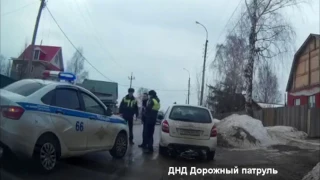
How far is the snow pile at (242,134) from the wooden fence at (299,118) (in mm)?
5956

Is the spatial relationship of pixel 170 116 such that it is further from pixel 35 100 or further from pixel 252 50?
pixel 252 50

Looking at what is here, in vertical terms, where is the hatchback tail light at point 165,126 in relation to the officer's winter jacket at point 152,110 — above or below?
below

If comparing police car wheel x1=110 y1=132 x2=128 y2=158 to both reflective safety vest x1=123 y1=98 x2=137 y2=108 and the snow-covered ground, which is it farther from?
the snow-covered ground

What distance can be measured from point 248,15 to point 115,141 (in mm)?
17008

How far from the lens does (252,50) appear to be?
23531 mm

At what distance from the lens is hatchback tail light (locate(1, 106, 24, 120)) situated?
5.92 metres

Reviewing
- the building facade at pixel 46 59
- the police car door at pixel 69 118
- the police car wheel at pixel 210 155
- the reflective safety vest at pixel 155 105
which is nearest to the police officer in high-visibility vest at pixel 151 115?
the reflective safety vest at pixel 155 105

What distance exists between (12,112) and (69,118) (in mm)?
1266

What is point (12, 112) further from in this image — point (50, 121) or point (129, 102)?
point (129, 102)

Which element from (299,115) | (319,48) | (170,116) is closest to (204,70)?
(319,48)

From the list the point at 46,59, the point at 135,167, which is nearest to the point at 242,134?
the point at 135,167

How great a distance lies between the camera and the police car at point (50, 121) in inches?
233

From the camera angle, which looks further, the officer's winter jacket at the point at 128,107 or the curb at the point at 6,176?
the officer's winter jacket at the point at 128,107

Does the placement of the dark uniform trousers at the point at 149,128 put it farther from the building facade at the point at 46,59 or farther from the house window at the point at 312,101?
the building facade at the point at 46,59
